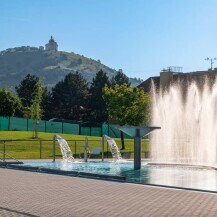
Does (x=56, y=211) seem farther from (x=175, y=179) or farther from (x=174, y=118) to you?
(x=174, y=118)

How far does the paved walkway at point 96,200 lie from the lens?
970 centimetres

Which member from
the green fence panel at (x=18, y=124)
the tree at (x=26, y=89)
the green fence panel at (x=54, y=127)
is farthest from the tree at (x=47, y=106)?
the green fence panel at (x=18, y=124)

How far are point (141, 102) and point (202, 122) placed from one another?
18210 millimetres

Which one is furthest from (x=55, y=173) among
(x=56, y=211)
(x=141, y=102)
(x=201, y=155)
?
(x=141, y=102)

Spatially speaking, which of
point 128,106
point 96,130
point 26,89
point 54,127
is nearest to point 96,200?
point 128,106

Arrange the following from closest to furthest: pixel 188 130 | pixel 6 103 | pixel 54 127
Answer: pixel 188 130 → pixel 6 103 → pixel 54 127

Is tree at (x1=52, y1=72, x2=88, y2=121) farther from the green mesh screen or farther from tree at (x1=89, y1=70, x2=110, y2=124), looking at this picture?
the green mesh screen

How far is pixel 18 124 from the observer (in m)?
61.8

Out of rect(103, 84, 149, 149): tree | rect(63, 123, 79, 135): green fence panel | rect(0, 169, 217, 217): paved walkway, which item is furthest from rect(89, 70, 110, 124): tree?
rect(0, 169, 217, 217): paved walkway

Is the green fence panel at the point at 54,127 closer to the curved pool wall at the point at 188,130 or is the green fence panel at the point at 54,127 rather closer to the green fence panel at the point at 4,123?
the green fence panel at the point at 4,123

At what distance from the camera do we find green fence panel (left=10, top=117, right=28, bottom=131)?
60.6 meters

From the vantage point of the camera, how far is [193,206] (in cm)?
1034

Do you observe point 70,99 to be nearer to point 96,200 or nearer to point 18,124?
point 18,124

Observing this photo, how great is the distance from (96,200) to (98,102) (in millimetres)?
75037
